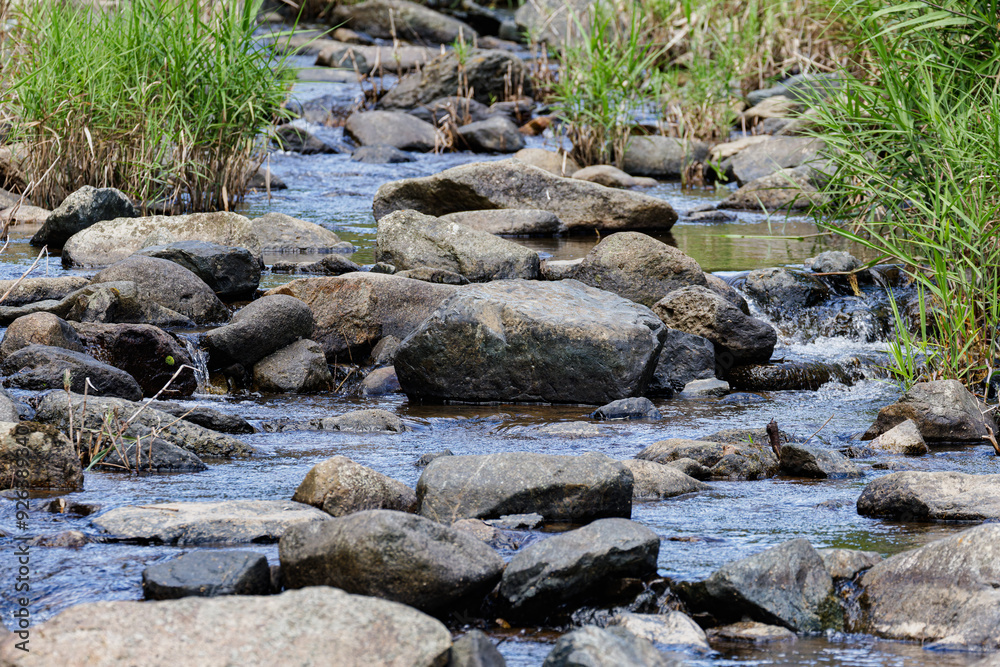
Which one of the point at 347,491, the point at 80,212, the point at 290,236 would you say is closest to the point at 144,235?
the point at 80,212

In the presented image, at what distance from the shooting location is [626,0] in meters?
14.4

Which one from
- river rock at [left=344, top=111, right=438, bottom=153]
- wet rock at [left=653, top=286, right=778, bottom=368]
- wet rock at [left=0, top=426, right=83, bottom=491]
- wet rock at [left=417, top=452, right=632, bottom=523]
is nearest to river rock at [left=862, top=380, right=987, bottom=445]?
wet rock at [left=653, top=286, right=778, bottom=368]

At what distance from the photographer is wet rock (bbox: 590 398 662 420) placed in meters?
5.25

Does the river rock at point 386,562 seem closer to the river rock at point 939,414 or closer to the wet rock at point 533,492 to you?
the wet rock at point 533,492

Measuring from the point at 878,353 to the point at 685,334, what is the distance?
1232 millimetres

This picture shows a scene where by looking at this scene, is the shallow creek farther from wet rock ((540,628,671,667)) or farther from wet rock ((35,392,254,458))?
wet rock ((540,628,671,667))

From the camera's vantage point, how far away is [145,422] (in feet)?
14.2

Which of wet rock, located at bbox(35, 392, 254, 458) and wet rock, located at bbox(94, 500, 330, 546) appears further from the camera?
wet rock, located at bbox(35, 392, 254, 458)

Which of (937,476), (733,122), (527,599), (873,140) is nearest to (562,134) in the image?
(733,122)

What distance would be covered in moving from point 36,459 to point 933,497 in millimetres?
3046

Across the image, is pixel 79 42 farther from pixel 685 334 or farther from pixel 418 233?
pixel 685 334

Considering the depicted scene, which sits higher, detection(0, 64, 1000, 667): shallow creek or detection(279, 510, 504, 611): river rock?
detection(279, 510, 504, 611): river rock

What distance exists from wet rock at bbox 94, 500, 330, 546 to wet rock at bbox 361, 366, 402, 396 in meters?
2.34

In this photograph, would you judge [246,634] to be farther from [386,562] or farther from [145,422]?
[145,422]
